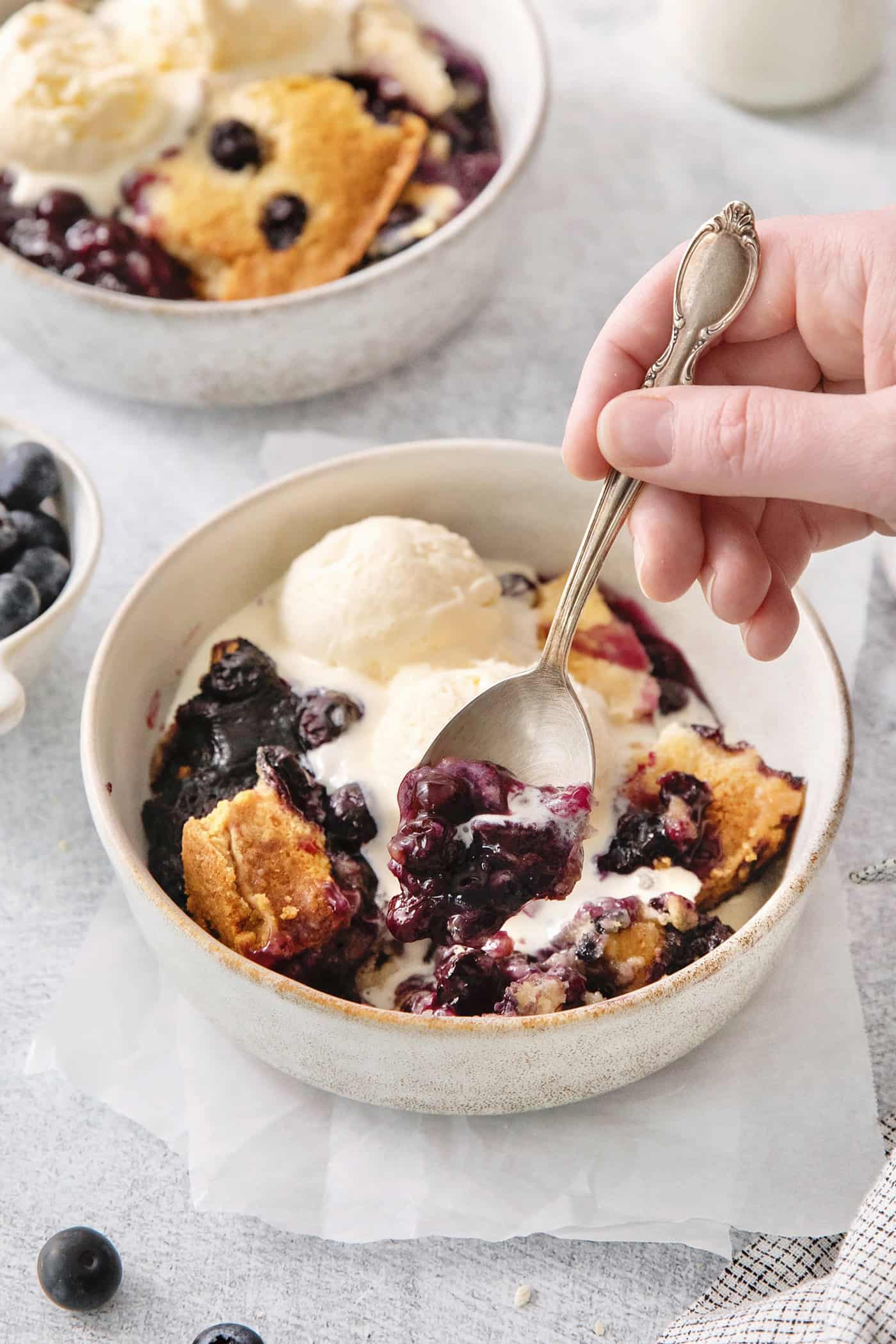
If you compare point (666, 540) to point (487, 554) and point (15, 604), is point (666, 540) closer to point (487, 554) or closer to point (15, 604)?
point (487, 554)

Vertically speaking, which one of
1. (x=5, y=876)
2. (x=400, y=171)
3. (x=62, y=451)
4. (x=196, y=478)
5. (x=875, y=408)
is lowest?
(x=5, y=876)

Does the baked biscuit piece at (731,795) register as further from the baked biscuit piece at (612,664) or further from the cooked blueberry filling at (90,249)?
the cooked blueberry filling at (90,249)

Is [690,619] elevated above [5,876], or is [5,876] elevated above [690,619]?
[690,619]

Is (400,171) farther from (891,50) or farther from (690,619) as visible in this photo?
(891,50)

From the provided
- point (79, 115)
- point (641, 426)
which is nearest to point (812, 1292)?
point (641, 426)

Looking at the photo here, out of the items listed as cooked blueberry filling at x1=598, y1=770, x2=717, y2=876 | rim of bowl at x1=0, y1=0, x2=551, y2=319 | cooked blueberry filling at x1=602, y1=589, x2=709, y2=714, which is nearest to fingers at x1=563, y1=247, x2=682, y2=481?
cooked blueberry filling at x1=602, y1=589, x2=709, y2=714

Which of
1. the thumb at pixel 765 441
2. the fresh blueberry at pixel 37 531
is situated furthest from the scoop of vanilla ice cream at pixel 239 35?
the thumb at pixel 765 441

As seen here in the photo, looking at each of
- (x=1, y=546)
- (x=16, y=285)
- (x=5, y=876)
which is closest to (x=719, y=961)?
(x=5, y=876)
